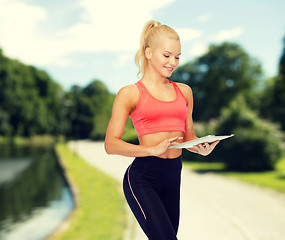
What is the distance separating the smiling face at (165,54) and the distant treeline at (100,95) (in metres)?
27.1

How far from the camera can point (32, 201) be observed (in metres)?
18.8

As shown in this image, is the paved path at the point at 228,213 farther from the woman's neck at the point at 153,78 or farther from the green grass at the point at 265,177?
the woman's neck at the point at 153,78

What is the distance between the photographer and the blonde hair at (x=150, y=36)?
2.84 meters

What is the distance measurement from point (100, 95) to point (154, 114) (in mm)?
73900

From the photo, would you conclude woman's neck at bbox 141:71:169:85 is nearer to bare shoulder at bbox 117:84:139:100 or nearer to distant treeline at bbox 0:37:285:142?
bare shoulder at bbox 117:84:139:100

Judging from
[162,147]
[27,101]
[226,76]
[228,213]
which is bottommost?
[228,213]

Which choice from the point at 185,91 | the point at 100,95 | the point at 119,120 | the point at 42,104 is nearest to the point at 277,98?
the point at 185,91

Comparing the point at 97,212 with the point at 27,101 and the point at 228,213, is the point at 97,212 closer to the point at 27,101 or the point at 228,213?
the point at 228,213

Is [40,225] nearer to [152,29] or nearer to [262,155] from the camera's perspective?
[262,155]

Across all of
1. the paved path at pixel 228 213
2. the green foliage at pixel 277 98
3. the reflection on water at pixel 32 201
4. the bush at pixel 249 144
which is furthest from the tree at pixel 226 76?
the paved path at pixel 228 213

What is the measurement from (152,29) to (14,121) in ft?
224

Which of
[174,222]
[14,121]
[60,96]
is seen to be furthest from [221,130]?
[60,96]

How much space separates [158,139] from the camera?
112 inches

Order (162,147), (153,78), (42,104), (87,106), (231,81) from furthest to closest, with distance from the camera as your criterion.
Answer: (42,104)
(87,106)
(231,81)
(153,78)
(162,147)
